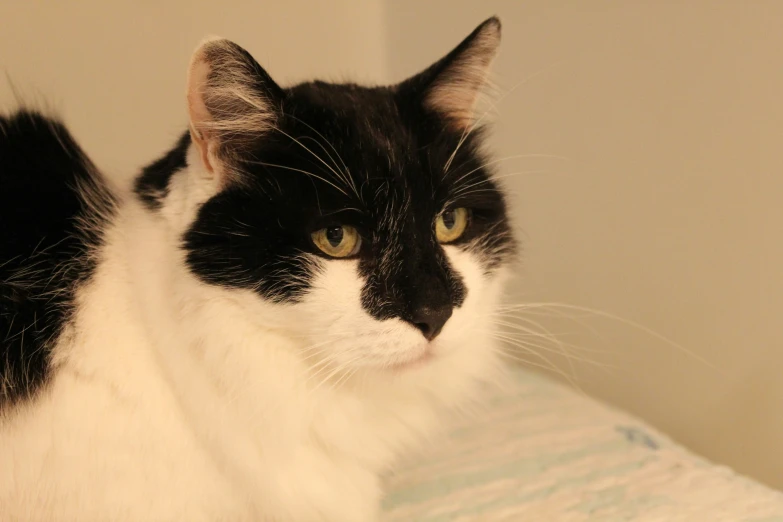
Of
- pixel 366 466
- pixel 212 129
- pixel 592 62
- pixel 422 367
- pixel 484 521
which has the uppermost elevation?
pixel 592 62

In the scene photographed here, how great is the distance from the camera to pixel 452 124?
1116mm

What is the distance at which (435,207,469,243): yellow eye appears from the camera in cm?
101

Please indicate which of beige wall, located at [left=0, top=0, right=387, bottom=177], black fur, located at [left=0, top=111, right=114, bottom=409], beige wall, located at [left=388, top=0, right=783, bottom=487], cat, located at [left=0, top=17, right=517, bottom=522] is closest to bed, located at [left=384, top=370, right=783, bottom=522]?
beige wall, located at [left=388, top=0, right=783, bottom=487]

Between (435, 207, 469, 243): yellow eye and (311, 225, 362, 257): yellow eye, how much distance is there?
155 mm

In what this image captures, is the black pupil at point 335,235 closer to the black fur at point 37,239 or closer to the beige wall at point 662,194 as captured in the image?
the black fur at point 37,239

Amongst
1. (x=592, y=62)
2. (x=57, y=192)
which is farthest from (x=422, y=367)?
(x=592, y=62)

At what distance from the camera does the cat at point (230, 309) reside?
89 cm

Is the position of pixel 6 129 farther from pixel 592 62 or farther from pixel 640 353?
pixel 640 353

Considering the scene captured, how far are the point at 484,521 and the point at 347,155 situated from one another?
790 millimetres

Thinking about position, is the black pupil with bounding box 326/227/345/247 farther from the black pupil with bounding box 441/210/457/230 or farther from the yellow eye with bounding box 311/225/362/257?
the black pupil with bounding box 441/210/457/230

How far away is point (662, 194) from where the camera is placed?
62.1 inches

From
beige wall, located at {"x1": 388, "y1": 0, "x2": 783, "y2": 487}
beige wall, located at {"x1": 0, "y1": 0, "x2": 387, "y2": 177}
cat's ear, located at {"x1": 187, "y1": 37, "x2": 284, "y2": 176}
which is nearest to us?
cat's ear, located at {"x1": 187, "y1": 37, "x2": 284, "y2": 176}

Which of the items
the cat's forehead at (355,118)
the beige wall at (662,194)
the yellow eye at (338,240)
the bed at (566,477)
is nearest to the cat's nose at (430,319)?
the yellow eye at (338,240)

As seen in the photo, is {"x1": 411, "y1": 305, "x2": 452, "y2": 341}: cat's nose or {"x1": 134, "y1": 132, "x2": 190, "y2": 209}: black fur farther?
{"x1": 134, "y1": 132, "x2": 190, "y2": 209}: black fur
